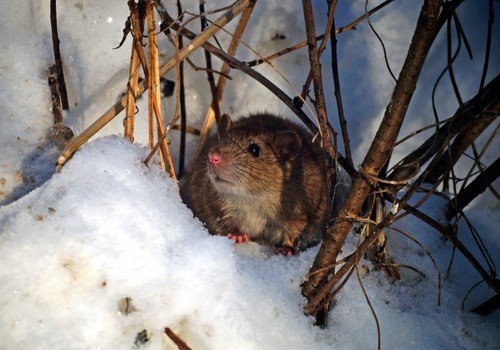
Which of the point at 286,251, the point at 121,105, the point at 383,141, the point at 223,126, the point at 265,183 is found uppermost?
the point at 383,141

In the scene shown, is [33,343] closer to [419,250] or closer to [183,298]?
[183,298]

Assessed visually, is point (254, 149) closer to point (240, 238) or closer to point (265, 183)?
point (265, 183)

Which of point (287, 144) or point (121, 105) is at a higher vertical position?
point (121, 105)

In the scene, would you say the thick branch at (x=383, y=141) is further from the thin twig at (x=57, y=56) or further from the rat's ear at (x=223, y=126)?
the thin twig at (x=57, y=56)

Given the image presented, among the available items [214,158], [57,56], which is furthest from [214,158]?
[57,56]

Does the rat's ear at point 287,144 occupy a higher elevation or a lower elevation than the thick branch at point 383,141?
lower

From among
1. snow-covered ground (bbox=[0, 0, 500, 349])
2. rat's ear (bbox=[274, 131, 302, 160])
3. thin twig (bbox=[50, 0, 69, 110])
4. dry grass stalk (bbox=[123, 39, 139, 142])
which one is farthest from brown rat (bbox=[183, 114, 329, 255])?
thin twig (bbox=[50, 0, 69, 110])

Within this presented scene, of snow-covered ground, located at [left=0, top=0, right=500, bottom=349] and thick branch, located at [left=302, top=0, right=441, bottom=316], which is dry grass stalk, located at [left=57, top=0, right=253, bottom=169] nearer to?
snow-covered ground, located at [left=0, top=0, right=500, bottom=349]

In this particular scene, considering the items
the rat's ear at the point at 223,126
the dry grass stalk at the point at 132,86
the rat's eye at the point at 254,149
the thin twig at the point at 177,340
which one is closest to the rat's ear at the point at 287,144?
the rat's eye at the point at 254,149

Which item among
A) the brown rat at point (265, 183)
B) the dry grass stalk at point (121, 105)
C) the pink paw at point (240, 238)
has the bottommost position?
the pink paw at point (240, 238)
